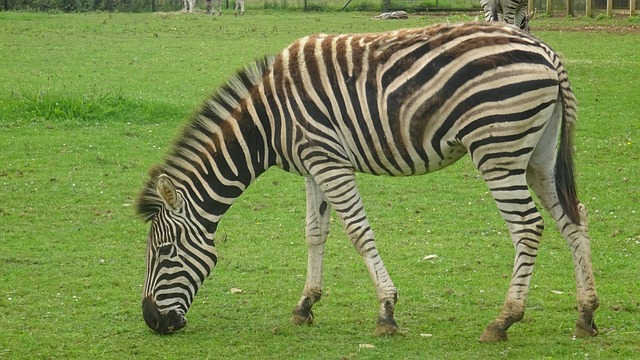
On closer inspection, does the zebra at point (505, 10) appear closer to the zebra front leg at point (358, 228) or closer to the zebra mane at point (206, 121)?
the zebra mane at point (206, 121)

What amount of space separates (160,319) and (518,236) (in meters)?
2.64

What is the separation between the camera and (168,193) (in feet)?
23.7

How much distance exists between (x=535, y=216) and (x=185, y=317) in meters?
2.77

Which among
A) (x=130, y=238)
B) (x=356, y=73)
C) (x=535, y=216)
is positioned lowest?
(x=130, y=238)

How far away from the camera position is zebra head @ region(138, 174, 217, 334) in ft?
23.6

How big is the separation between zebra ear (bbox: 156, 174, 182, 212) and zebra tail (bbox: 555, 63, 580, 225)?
278cm

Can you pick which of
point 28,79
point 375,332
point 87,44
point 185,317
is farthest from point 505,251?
point 87,44

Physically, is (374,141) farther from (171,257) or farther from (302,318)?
(171,257)

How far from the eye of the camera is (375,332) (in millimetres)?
7098

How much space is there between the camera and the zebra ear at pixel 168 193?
7129 millimetres

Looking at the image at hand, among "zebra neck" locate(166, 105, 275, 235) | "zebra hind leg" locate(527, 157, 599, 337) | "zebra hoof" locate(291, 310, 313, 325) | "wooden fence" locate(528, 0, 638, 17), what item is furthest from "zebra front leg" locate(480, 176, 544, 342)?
"wooden fence" locate(528, 0, 638, 17)

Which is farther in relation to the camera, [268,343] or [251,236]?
[251,236]

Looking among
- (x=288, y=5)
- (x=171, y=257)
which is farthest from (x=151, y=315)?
(x=288, y=5)

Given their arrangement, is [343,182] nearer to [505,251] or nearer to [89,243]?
[505,251]
